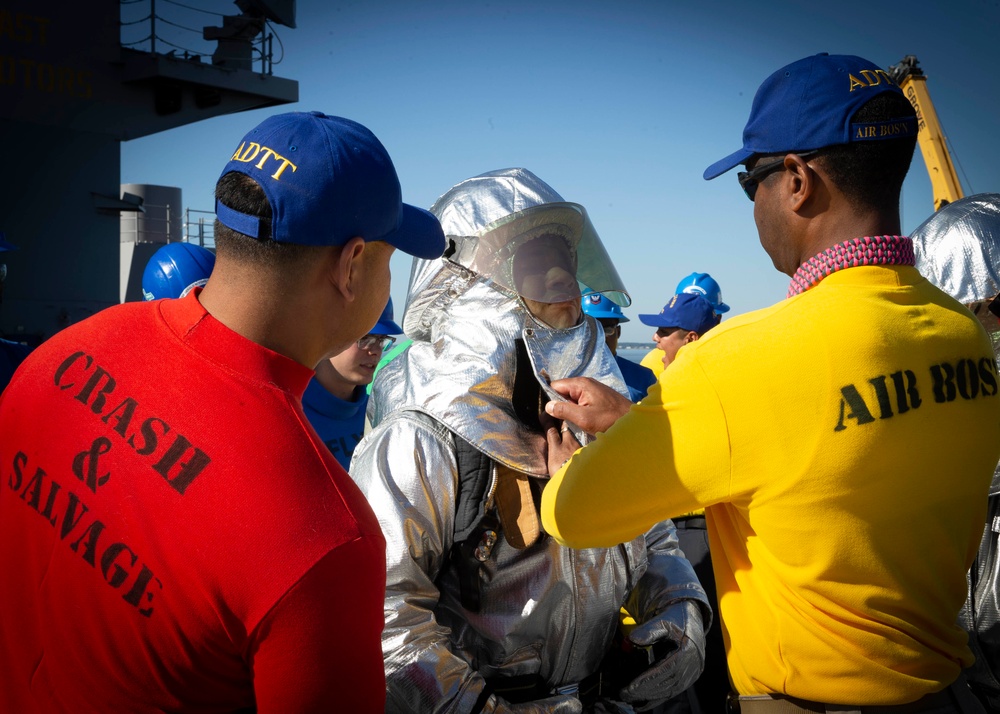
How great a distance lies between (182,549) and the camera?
109 centimetres

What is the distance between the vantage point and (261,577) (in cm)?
107

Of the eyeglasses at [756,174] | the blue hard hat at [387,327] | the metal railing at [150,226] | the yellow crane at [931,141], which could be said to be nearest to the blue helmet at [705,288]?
the blue hard hat at [387,327]

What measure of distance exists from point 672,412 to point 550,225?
1185 millimetres

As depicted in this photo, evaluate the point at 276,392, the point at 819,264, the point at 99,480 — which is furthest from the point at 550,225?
the point at 99,480

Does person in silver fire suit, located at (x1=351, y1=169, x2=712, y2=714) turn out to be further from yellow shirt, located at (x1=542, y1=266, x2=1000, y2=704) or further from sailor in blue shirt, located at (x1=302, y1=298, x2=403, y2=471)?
sailor in blue shirt, located at (x1=302, y1=298, x2=403, y2=471)

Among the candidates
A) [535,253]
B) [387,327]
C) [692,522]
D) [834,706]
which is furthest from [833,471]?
[387,327]

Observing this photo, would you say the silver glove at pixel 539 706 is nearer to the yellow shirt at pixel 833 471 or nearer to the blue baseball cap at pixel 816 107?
the yellow shirt at pixel 833 471

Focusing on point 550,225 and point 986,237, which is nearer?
point 550,225

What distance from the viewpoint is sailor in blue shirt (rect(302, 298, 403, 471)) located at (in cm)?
414

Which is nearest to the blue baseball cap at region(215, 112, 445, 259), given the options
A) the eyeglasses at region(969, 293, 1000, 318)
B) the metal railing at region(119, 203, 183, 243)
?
the eyeglasses at region(969, 293, 1000, 318)

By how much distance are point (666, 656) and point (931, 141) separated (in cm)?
1196

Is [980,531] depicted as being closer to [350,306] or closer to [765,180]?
[765,180]

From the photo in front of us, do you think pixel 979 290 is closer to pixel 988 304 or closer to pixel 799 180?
pixel 988 304

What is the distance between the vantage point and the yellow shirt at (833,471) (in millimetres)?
1402
